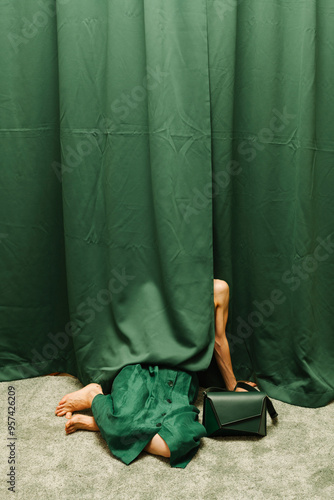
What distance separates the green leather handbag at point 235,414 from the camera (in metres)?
1.53

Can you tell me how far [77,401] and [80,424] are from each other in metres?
0.10

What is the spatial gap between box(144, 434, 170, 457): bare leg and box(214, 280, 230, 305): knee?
0.50m

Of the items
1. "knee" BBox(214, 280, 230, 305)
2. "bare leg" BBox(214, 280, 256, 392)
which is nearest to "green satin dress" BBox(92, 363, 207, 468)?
"bare leg" BBox(214, 280, 256, 392)

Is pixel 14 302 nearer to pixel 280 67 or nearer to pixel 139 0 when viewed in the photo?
pixel 139 0

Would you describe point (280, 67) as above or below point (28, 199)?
above

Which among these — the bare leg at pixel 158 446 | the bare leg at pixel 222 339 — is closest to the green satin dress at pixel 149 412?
the bare leg at pixel 158 446

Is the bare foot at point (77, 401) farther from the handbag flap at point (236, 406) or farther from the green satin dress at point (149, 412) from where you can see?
the handbag flap at point (236, 406)

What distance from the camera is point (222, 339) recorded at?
1.77m

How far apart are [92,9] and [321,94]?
0.78 m

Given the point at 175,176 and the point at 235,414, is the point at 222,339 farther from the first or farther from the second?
the point at 175,176

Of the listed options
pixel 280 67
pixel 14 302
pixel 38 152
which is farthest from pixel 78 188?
pixel 280 67

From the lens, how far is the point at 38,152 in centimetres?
178

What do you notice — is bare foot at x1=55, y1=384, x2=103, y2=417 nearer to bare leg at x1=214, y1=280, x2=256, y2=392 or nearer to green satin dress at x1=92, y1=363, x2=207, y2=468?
green satin dress at x1=92, y1=363, x2=207, y2=468

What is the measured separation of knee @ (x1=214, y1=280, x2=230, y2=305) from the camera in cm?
174
